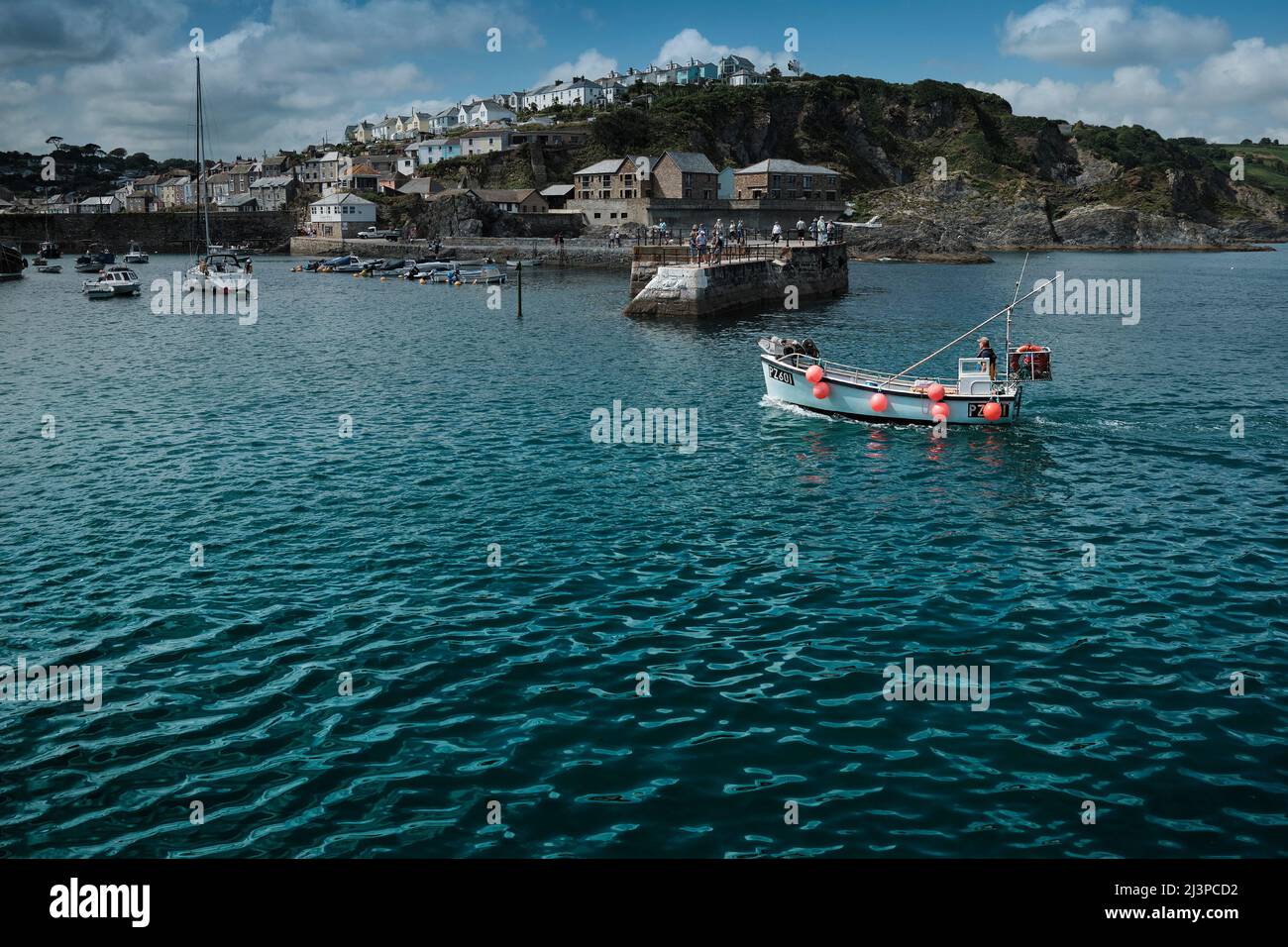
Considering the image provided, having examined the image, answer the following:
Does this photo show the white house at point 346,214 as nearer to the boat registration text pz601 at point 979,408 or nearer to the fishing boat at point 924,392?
the fishing boat at point 924,392

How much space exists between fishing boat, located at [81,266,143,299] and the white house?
67357mm

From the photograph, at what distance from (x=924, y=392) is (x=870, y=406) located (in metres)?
1.97

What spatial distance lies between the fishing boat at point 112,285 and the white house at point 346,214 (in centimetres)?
6736

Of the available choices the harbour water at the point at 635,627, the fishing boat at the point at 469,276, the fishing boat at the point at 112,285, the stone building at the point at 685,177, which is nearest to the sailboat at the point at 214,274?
the fishing boat at the point at 112,285

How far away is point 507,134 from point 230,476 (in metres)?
177

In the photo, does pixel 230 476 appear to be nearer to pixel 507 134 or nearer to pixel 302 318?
pixel 302 318

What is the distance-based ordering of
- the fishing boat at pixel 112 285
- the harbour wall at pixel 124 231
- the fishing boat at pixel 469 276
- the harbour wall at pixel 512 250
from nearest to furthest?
the fishing boat at pixel 112 285, the fishing boat at pixel 469 276, the harbour wall at pixel 512 250, the harbour wall at pixel 124 231

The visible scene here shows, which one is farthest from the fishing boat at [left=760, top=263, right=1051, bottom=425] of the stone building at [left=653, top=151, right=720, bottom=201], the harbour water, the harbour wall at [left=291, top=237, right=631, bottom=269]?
the stone building at [left=653, top=151, right=720, bottom=201]

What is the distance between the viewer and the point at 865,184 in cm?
19675

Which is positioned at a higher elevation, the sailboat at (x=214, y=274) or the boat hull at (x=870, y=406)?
the sailboat at (x=214, y=274)

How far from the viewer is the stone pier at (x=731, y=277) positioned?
213 ft

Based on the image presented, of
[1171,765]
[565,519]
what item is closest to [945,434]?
[565,519]

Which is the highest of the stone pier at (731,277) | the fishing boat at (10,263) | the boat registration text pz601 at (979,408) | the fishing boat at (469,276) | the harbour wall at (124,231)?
the harbour wall at (124,231)

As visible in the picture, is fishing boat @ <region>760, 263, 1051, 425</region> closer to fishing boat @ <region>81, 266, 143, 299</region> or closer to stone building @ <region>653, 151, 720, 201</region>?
fishing boat @ <region>81, 266, 143, 299</region>
